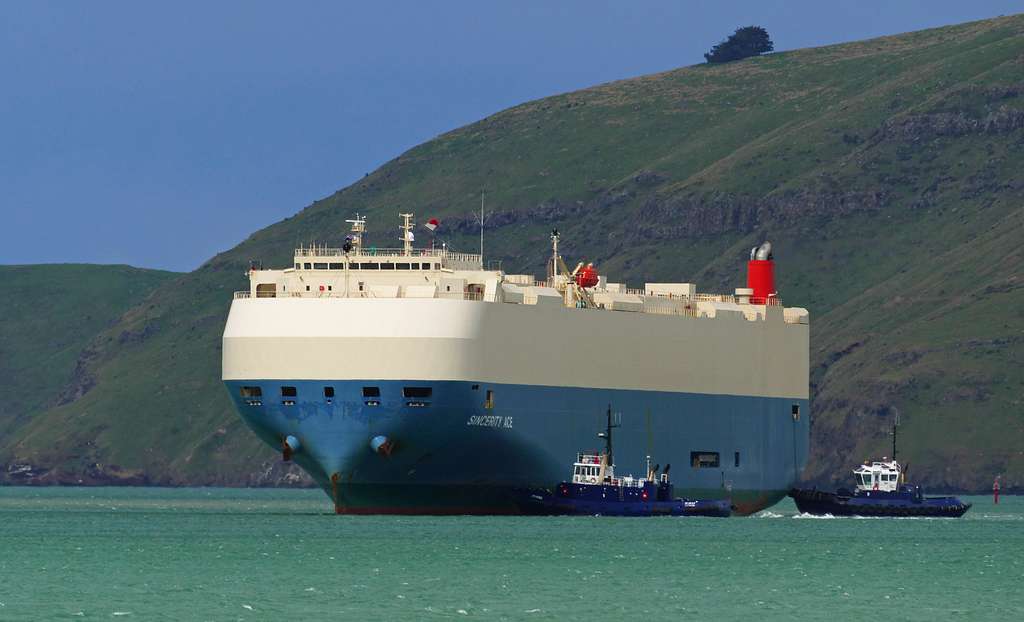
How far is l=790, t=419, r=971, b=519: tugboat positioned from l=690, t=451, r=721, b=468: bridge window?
508cm

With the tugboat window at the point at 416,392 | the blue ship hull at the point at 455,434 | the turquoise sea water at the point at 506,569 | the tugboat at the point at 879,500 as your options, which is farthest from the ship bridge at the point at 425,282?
the tugboat at the point at 879,500

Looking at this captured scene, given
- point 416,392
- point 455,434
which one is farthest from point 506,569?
point 455,434

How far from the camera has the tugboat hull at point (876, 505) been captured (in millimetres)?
110125

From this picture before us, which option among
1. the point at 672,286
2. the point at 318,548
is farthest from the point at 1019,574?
the point at 672,286

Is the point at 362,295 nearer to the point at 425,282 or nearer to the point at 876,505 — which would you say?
the point at 425,282

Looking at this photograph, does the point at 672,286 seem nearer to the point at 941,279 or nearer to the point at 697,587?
the point at 697,587

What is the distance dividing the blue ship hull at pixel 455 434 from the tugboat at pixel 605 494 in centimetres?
68

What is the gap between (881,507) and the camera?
362 ft

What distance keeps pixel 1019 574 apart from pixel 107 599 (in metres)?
28.2

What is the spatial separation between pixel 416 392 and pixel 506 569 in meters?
22.1

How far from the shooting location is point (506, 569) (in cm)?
7306

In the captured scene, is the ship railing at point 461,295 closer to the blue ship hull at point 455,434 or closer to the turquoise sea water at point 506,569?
the blue ship hull at point 455,434

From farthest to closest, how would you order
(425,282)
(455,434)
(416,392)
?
(425,282) < (455,434) < (416,392)

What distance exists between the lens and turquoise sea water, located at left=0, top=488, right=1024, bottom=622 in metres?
61.2
